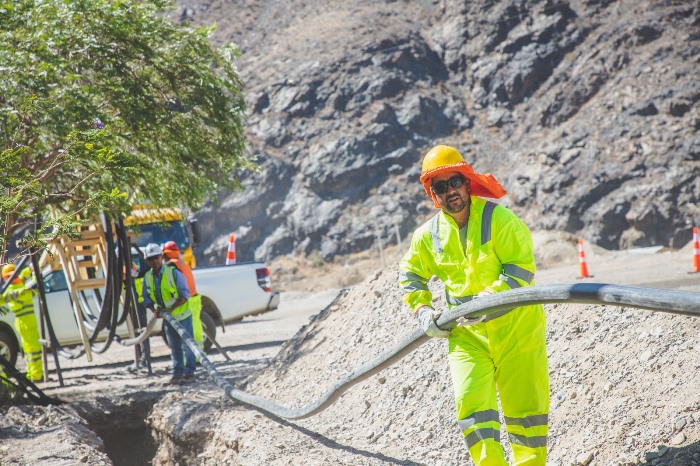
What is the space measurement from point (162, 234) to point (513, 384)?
34.9 ft

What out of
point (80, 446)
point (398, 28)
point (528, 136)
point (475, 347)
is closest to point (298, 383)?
point (80, 446)

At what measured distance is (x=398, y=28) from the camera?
130 ft

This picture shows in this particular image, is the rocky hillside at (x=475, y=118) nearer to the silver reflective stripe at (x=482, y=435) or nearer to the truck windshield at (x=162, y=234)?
the truck windshield at (x=162, y=234)

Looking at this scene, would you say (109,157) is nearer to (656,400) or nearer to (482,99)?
(656,400)

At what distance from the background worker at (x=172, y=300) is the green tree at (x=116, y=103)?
88cm

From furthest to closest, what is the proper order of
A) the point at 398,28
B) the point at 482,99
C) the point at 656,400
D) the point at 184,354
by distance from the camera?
the point at 398,28 → the point at 482,99 → the point at 184,354 → the point at 656,400

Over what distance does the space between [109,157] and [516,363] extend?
3823 millimetres

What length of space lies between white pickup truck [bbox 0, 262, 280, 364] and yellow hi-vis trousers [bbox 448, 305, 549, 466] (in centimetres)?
858

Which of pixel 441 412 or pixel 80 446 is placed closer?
pixel 441 412

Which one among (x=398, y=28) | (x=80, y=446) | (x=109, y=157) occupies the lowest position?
(x=80, y=446)

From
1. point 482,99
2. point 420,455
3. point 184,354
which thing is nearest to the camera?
point 420,455

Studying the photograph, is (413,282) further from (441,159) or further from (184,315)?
(184,315)

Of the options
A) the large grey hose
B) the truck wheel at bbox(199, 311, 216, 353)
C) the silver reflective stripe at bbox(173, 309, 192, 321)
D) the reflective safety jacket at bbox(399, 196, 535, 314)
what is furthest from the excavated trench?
the reflective safety jacket at bbox(399, 196, 535, 314)

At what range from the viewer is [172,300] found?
31.5 feet
